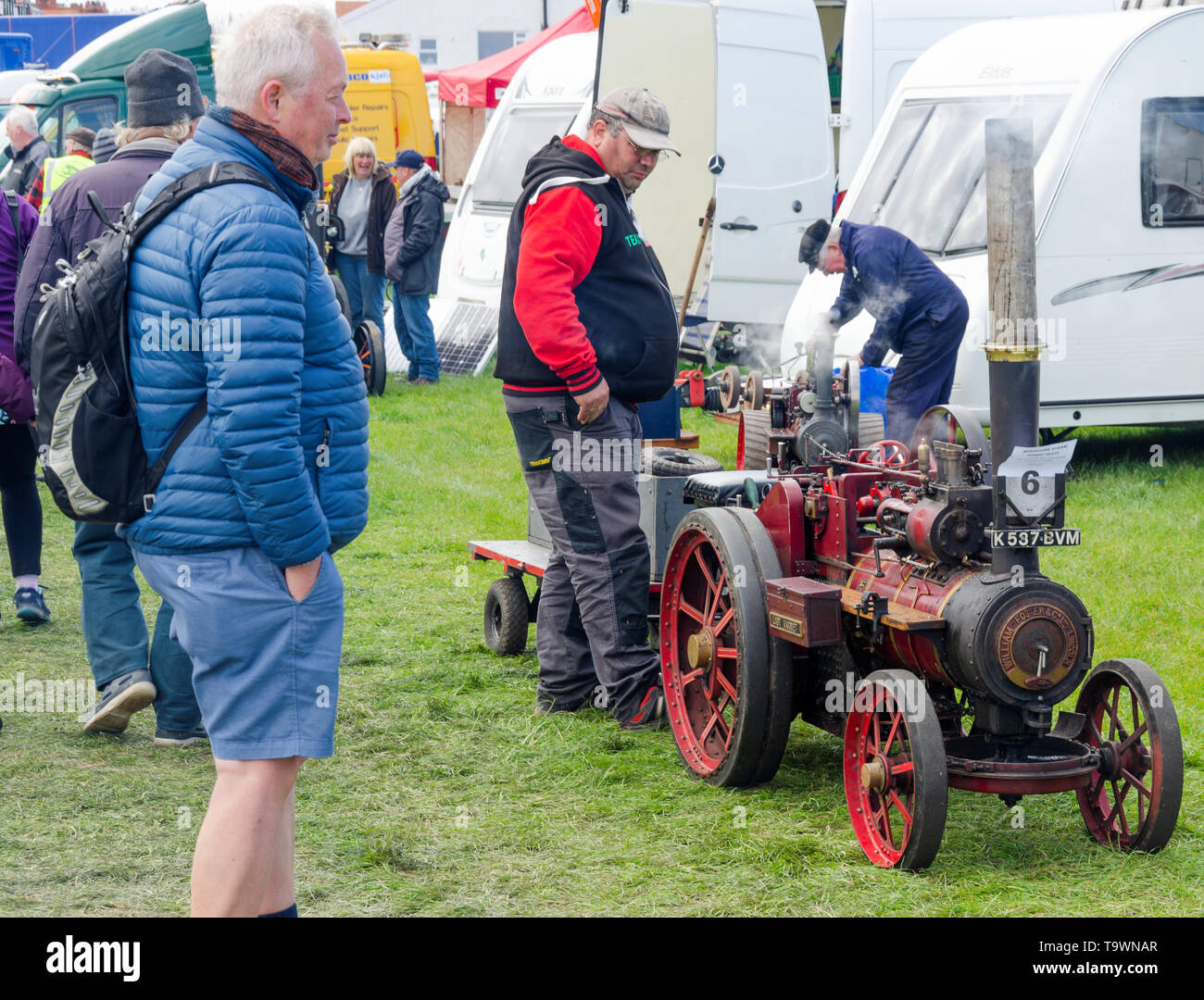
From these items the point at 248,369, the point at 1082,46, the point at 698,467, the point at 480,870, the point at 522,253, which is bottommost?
the point at 480,870

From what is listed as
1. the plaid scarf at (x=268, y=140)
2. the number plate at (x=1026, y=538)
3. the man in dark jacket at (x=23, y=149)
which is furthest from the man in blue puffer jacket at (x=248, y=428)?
the man in dark jacket at (x=23, y=149)

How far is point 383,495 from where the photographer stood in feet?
31.6

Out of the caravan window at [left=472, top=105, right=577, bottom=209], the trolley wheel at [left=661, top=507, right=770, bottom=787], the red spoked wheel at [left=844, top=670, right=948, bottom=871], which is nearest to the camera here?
the red spoked wheel at [left=844, top=670, right=948, bottom=871]

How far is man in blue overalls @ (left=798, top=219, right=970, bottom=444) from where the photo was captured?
7980 millimetres

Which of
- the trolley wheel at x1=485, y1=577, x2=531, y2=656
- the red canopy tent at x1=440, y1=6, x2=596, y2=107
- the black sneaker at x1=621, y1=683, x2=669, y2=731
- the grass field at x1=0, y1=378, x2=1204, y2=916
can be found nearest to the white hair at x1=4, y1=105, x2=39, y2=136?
the grass field at x1=0, y1=378, x2=1204, y2=916

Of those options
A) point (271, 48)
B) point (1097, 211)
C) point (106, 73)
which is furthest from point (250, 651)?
point (106, 73)

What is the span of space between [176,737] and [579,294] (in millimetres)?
2071

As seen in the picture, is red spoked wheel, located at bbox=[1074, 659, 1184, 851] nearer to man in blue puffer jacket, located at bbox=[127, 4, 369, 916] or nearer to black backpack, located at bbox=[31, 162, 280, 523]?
man in blue puffer jacket, located at bbox=[127, 4, 369, 916]

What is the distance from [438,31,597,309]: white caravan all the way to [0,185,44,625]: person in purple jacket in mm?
8425

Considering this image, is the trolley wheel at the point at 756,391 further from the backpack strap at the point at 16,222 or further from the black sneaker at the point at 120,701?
the backpack strap at the point at 16,222

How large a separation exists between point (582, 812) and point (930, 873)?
109 cm

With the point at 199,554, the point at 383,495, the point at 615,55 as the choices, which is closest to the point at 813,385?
the point at 199,554
